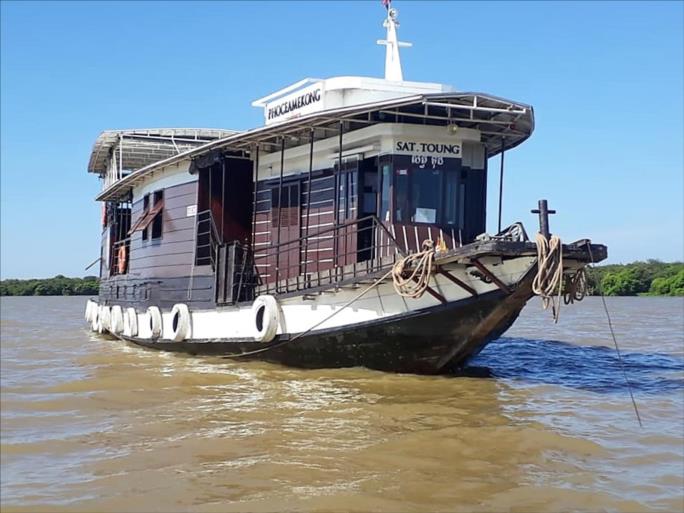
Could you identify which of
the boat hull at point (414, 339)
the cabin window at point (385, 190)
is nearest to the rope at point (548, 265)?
the boat hull at point (414, 339)

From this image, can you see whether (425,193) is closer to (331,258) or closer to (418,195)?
(418,195)

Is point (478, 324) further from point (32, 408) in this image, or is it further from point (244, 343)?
point (32, 408)

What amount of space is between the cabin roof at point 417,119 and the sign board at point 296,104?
347 millimetres

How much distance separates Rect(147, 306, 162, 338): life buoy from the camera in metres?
13.0

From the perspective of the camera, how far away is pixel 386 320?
9.11 metres

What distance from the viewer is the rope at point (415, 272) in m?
8.13

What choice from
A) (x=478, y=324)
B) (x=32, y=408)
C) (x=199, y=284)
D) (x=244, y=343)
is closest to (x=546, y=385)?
(x=478, y=324)

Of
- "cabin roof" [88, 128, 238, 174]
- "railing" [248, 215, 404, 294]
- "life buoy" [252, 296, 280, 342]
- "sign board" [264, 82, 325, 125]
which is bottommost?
"life buoy" [252, 296, 280, 342]

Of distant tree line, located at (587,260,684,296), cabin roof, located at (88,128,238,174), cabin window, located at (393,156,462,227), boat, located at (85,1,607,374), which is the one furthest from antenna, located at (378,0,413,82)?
distant tree line, located at (587,260,684,296)

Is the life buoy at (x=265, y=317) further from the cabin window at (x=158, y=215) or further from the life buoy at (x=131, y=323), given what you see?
the life buoy at (x=131, y=323)

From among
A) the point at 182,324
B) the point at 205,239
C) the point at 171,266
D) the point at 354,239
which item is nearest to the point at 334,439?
the point at 354,239

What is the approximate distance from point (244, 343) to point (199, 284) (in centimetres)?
178

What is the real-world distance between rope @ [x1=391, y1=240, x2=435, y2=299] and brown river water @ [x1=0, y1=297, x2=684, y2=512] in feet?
3.97

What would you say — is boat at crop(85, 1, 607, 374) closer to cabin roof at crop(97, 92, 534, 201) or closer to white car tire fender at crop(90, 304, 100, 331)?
cabin roof at crop(97, 92, 534, 201)
